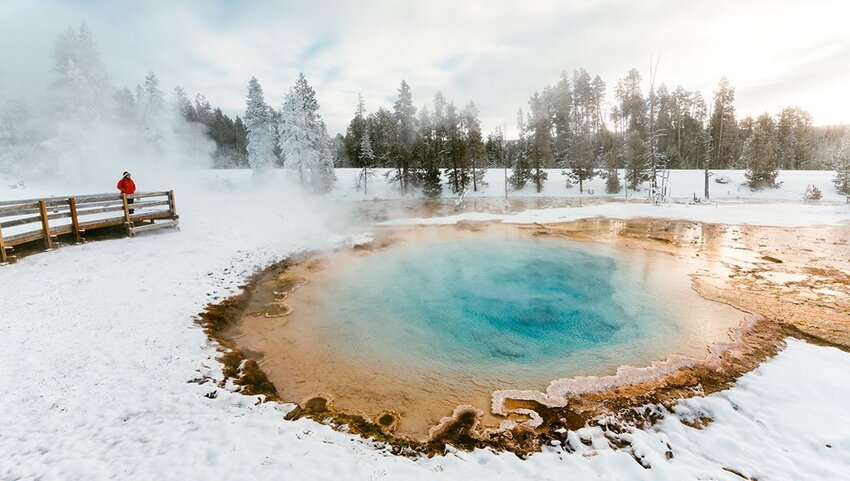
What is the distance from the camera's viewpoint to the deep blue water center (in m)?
9.34

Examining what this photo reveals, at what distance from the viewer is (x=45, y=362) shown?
257 inches

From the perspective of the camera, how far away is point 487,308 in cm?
1219

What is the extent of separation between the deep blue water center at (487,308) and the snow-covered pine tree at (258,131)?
117 ft

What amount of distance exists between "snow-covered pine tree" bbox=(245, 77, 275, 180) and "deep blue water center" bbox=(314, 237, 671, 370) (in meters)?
35.5

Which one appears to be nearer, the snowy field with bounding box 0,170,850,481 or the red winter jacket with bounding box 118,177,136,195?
the snowy field with bounding box 0,170,850,481

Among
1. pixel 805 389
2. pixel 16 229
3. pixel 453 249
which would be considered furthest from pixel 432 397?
pixel 16 229

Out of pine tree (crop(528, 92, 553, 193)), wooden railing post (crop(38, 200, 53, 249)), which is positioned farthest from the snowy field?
pine tree (crop(528, 92, 553, 193))

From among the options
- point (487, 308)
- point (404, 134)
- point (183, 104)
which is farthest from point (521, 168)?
point (183, 104)

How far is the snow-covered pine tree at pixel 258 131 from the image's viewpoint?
45.7 metres

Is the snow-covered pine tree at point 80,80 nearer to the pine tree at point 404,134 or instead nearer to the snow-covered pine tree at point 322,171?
the snow-covered pine tree at point 322,171

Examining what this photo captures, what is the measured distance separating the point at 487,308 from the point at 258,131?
44691mm

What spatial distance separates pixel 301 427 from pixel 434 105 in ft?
159

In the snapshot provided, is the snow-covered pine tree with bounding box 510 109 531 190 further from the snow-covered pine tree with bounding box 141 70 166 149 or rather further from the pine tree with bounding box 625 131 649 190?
the snow-covered pine tree with bounding box 141 70 166 149

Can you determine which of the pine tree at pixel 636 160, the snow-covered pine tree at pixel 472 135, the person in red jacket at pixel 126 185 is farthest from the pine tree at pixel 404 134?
the person in red jacket at pixel 126 185
